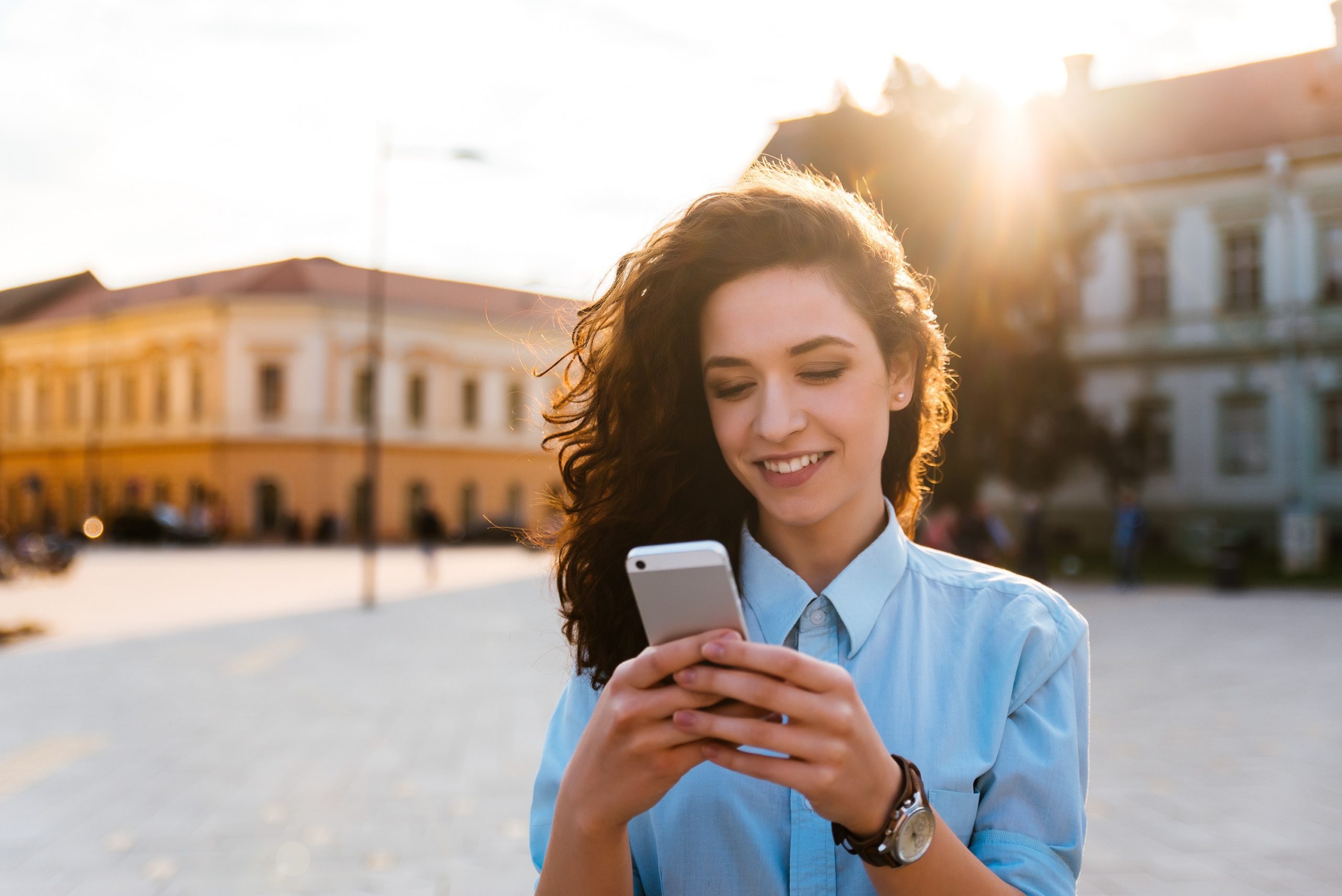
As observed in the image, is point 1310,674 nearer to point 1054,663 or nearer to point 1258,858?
point 1258,858

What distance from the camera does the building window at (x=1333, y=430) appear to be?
3166 centimetres

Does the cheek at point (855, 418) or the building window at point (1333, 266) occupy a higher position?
the building window at point (1333, 266)

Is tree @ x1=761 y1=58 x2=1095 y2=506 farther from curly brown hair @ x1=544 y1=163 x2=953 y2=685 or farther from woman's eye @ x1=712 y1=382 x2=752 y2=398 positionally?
woman's eye @ x1=712 y1=382 x2=752 y2=398

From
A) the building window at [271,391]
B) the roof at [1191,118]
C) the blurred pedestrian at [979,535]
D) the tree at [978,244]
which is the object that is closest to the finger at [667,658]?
the tree at [978,244]

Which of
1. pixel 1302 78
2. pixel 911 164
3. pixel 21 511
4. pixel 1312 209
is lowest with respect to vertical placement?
pixel 21 511

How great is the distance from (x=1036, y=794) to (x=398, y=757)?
6661 millimetres

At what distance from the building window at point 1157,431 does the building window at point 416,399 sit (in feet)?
105

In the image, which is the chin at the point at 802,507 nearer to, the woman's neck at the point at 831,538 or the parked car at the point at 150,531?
the woman's neck at the point at 831,538

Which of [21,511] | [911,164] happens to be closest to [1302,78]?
[911,164]

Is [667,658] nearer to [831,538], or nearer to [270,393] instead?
[831,538]

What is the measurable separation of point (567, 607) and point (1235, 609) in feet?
62.4

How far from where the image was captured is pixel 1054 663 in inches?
75.6

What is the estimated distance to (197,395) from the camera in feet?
171

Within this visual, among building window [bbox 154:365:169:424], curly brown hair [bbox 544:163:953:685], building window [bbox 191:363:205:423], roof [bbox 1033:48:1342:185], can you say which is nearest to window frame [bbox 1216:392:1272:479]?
roof [bbox 1033:48:1342:185]
